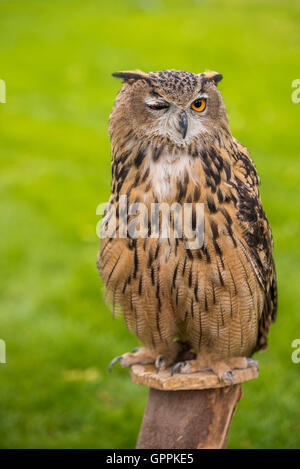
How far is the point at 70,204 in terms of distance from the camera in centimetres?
616

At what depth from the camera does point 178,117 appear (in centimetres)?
219

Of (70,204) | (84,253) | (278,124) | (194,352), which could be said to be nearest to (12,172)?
(70,204)

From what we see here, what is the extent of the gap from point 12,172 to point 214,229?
4.76 meters

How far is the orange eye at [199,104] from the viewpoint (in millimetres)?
2227

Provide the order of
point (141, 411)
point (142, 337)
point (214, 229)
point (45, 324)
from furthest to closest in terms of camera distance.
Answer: point (45, 324) < point (141, 411) < point (142, 337) < point (214, 229)

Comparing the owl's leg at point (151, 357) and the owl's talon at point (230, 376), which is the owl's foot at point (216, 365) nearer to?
the owl's talon at point (230, 376)

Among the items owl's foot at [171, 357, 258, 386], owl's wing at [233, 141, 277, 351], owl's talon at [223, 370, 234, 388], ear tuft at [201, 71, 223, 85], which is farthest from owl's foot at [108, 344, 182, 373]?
ear tuft at [201, 71, 223, 85]

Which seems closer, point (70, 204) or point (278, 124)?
point (70, 204)

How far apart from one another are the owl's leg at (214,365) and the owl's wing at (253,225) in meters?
0.19

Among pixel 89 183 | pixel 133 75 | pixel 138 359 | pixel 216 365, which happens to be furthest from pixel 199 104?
pixel 89 183

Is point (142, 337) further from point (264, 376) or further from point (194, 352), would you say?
point (264, 376)

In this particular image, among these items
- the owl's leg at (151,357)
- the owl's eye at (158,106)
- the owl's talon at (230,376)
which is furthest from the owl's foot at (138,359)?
the owl's eye at (158,106)

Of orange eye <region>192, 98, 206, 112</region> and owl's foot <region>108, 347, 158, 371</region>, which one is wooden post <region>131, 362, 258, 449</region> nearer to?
owl's foot <region>108, 347, 158, 371</region>

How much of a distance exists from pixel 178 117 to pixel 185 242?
0.50m
